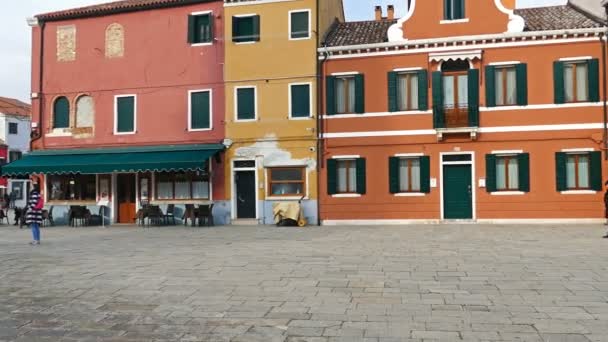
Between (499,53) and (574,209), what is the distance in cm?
598

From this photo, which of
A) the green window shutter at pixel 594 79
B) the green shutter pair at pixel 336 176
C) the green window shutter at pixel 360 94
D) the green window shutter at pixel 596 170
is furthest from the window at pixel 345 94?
the green window shutter at pixel 596 170

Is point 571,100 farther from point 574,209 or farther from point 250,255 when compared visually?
point 250,255

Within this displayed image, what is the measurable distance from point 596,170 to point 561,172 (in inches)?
43.1

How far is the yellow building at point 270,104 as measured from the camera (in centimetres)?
2089

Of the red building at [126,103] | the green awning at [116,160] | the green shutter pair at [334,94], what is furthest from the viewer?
the red building at [126,103]

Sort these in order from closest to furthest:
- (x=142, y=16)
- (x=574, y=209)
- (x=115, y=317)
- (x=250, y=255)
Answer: (x=115, y=317) → (x=250, y=255) → (x=574, y=209) → (x=142, y=16)

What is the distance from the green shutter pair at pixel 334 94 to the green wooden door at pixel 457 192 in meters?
3.84

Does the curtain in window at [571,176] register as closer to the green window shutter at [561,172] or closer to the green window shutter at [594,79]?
the green window shutter at [561,172]

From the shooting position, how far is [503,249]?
12055 mm

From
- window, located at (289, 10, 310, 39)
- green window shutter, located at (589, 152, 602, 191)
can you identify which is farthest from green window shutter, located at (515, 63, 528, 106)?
window, located at (289, 10, 310, 39)

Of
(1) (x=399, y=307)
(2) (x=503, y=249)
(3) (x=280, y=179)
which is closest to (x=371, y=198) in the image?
(3) (x=280, y=179)

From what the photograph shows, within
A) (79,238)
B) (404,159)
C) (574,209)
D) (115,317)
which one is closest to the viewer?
(115,317)

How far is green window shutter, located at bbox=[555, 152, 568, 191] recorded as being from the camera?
18719 millimetres

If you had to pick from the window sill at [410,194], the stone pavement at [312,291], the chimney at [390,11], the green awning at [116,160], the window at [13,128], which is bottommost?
the stone pavement at [312,291]
